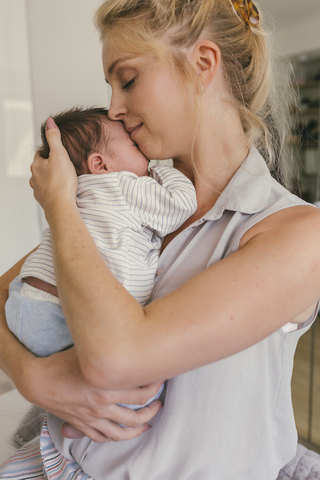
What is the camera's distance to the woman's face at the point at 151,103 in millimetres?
1013

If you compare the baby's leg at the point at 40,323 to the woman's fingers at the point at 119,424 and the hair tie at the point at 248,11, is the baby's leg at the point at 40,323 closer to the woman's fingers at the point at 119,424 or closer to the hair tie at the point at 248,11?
the woman's fingers at the point at 119,424

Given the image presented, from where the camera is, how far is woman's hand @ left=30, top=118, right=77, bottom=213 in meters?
0.95

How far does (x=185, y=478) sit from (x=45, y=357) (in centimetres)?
38

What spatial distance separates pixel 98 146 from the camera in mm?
1089

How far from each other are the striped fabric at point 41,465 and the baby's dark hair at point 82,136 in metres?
0.69

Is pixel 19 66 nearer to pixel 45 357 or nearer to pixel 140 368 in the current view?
pixel 45 357

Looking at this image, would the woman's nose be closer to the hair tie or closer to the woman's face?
the woman's face

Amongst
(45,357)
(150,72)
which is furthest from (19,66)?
(45,357)

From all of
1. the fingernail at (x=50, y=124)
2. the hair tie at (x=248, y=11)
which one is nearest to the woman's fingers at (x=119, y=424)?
the fingernail at (x=50, y=124)

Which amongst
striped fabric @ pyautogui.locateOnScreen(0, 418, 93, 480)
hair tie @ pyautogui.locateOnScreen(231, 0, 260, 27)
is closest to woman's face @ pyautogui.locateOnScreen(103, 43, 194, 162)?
hair tie @ pyautogui.locateOnScreen(231, 0, 260, 27)

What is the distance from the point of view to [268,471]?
3.18 ft

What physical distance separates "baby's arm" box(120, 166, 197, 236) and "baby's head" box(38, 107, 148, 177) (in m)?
0.11

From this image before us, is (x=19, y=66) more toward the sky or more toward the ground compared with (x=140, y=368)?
more toward the sky

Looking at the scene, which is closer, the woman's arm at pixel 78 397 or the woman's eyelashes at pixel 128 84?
the woman's arm at pixel 78 397
